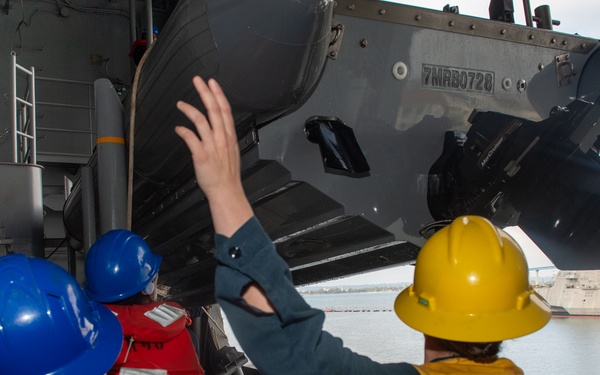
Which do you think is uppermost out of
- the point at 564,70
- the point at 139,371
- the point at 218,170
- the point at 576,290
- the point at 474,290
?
the point at 564,70

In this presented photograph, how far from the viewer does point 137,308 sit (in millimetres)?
2219

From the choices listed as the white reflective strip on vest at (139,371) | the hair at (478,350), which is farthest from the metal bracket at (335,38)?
the hair at (478,350)

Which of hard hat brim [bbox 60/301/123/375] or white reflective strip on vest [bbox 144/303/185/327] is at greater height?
hard hat brim [bbox 60/301/123/375]

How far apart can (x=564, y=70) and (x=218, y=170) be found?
2.62m

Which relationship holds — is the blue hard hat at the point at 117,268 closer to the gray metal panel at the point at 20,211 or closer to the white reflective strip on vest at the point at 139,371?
the white reflective strip on vest at the point at 139,371

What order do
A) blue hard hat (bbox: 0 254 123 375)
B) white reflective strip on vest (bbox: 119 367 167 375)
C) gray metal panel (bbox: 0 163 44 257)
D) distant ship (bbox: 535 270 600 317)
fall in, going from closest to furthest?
blue hard hat (bbox: 0 254 123 375) → white reflective strip on vest (bbox: 119 367 167 375) → gray metal panel (bbox: 0 163 44 257) → distant ship (bbox: 535 270 600 317)

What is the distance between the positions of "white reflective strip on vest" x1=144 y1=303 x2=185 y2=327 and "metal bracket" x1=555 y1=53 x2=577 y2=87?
2106 millimetres

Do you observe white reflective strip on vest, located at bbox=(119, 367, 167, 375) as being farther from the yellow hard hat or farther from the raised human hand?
the raised human hand

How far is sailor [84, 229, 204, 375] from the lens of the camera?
2.13 meters

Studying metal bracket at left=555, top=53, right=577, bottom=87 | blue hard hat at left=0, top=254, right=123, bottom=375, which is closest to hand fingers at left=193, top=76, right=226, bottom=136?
blue hard hat at left=0, top=254, right=123, bottom=375

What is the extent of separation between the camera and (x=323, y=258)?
149 inches

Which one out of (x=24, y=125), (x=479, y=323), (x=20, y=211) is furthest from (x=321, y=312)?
(x=24, y=125)

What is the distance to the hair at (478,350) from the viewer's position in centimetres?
116

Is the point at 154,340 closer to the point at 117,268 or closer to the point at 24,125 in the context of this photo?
the point at 117,268
